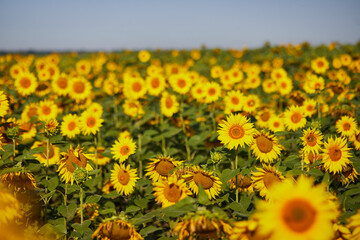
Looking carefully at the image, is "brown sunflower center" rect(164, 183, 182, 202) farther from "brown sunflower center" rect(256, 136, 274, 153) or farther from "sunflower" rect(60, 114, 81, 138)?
"sunflower" rect(60, 114, 81, 138)

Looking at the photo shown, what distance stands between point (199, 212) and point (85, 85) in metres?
4.19

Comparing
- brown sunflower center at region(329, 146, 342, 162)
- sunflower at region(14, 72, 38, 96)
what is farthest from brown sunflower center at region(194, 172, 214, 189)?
sunflower at region(14, 72, 38, 96)

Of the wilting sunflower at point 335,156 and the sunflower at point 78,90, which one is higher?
the sunflower at point 78,90

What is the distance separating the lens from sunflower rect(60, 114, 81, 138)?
12.9ft

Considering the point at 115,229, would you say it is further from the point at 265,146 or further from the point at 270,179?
the point at 265,146

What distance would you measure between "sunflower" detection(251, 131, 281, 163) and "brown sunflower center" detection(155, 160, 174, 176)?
0.93 metres

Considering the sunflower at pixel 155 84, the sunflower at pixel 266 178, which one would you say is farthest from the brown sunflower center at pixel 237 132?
the sunflower at pixel 155 84

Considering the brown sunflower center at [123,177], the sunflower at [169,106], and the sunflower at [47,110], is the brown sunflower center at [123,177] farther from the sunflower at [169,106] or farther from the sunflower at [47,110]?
the sunflower at [47,110]

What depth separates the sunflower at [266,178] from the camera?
2.28m

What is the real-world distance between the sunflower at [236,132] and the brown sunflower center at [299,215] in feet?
4.52

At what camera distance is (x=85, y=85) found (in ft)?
17.3

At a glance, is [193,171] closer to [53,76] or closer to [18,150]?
[18,150]

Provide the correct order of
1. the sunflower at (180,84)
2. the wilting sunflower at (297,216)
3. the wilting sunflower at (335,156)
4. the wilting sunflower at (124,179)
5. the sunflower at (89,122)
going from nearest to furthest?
the wilting sunflower at (297,216)
the wilting sunflower at (335,156)
the wilting sunflower at (124,179)
the sunflower at (89,122)
the sunflower at (180,84)

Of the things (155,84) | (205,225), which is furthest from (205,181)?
(155,84)
